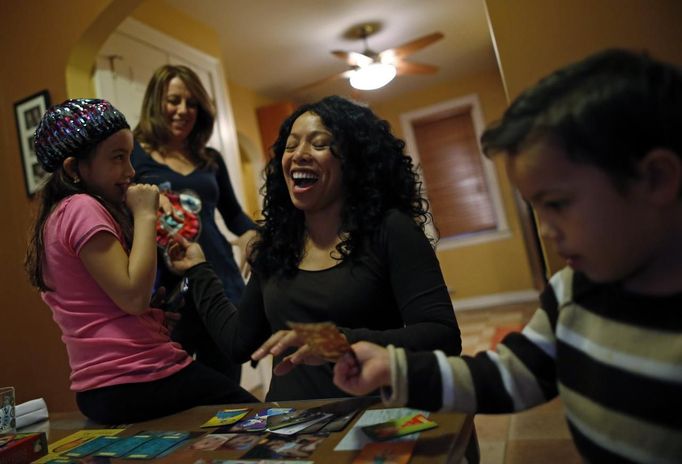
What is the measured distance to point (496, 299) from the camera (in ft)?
20.7

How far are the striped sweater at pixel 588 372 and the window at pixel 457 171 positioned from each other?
5.84 meters

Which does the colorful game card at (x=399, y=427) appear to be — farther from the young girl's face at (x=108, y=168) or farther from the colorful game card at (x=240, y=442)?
the young girl's face at (x=108, y=168)

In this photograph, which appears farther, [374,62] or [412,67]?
[412,67]

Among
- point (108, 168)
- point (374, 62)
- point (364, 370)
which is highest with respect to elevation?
point (374, 62)

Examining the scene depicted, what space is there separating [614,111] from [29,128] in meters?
2.93

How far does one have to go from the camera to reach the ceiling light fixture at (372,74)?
13.7 feet

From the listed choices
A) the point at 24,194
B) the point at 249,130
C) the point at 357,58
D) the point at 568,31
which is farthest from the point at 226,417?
the point at 249,130

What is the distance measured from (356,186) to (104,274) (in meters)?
0.61

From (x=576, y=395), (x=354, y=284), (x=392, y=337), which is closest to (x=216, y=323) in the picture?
(x=354, y=284)

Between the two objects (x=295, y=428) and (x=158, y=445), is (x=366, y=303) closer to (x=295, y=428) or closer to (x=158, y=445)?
(x=295, y=428)

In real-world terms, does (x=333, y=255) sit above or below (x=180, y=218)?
below

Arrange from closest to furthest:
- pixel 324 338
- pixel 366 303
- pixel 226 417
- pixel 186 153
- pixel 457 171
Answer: pixel 324 338 < pixel 226 417 < pixel 366 303 < pixel 186 153 < pixel 457 171

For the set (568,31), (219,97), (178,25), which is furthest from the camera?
(219,97)

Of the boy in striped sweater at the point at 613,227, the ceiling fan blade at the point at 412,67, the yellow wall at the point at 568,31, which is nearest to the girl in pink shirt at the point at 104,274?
the boy in striped sweater at the point at 613,227
